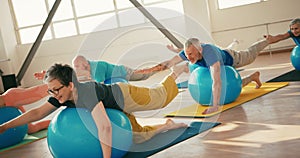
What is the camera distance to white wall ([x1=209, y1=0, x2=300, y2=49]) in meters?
8.36

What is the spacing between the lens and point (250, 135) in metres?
2.90

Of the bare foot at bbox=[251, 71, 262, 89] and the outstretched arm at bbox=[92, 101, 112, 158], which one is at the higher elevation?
the outstretched arm at bbox=[92, 101, 112, 158]

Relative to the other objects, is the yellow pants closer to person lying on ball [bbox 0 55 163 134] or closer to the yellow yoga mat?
Answer: the yellow yoga mat

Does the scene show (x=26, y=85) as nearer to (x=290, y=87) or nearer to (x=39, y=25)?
(x=39, y=25)

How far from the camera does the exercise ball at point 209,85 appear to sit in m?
3.95

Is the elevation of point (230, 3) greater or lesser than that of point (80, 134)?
greater

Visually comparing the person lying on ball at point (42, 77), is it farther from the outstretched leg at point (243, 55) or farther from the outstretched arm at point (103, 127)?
the outstretched arm at point (103, 127)

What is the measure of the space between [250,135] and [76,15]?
7811mm

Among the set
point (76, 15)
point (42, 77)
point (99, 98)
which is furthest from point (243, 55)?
point (76, 15)

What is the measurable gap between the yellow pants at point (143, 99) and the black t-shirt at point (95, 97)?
0.08 m

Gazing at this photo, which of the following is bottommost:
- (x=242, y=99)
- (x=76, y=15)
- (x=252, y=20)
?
(x=242, y=99)

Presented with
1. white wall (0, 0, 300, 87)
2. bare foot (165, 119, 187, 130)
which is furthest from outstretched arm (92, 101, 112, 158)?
white wall (0, 0, 300, 87)

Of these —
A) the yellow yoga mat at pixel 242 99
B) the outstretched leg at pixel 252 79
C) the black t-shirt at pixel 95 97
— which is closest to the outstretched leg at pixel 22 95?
the black t-shirt at pixel 95 97

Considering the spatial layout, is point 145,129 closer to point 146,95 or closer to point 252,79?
point 146,95
